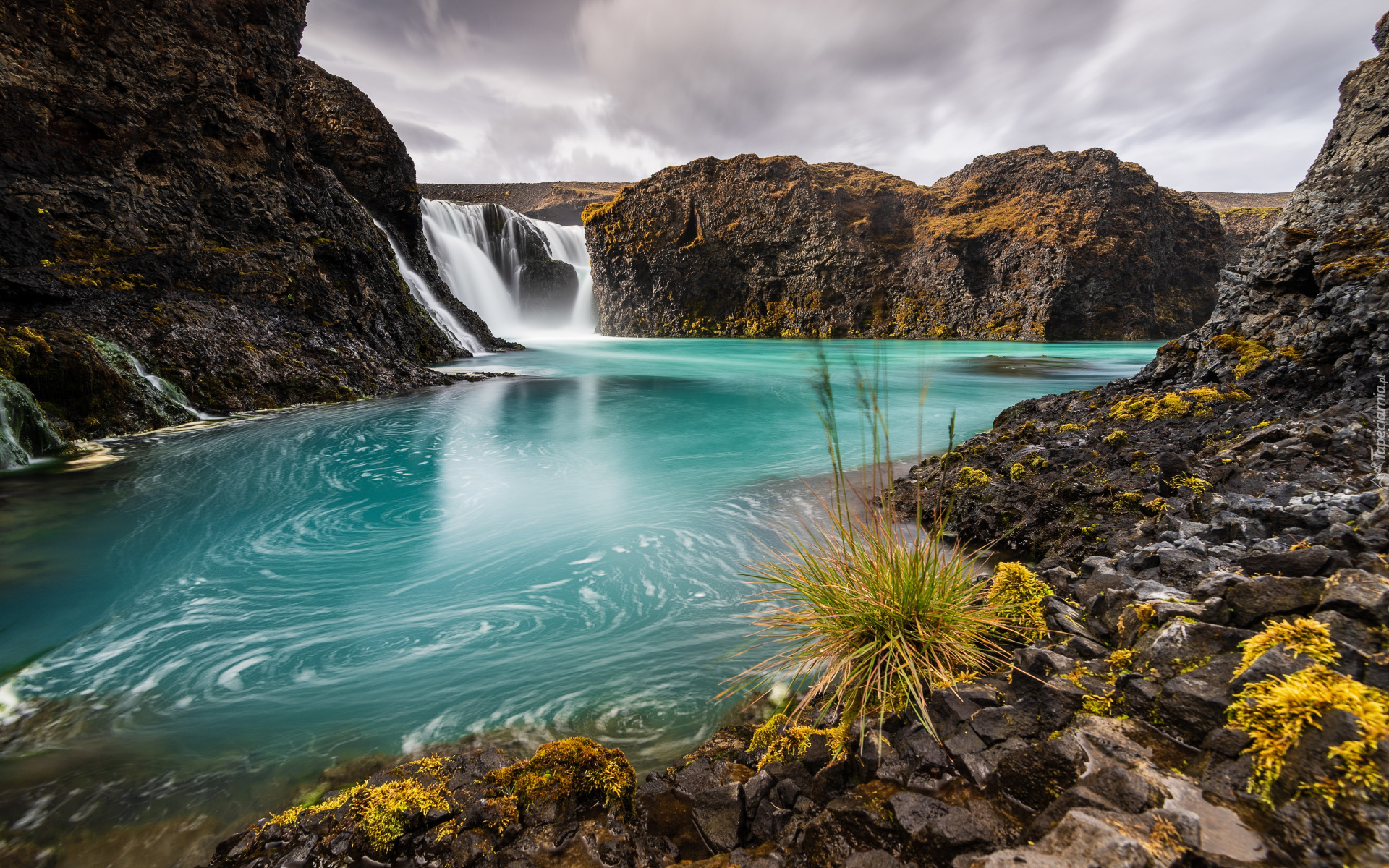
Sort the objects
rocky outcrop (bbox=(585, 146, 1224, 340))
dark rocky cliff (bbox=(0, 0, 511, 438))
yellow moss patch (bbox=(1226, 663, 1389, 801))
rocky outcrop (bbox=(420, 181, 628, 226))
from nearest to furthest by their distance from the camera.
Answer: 1. yellow moss patch (bbox=(1226, 663, 1389, 801))
2. dark rocky cliff (bbox=(0, 0, 511, 438))
3. rocky outcrop (bbox=(585, 146, 1224, 340))
4. rocky outcrop (bbox=(420, 181, 628, 226))

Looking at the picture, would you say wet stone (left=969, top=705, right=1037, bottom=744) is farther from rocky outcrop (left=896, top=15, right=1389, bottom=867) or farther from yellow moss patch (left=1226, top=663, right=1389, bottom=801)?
yellow moss patch (left=1226, top=663, right=1389, bottom=801)

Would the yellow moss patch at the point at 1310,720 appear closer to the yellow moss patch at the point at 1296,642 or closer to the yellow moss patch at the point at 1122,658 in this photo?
the yellow moss patch at the point at 1296,642

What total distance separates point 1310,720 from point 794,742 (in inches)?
66.9

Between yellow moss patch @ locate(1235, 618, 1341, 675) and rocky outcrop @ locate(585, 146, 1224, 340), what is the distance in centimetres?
5118

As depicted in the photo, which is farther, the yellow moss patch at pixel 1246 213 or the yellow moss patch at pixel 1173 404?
the yellow moss patch at pixel 1246 213

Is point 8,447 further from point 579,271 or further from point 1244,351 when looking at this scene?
point 579,271

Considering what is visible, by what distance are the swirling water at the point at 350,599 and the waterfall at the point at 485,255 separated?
28.2 metres

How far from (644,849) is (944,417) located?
47.0ft

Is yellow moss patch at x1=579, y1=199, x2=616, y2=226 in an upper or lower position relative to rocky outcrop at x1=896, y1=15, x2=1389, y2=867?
upper

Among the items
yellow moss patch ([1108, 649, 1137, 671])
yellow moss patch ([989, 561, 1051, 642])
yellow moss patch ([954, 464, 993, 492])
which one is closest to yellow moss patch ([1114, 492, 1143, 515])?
yellow moss patch ([954, 464, 993, 492])

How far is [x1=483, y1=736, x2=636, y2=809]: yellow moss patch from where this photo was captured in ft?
7.43

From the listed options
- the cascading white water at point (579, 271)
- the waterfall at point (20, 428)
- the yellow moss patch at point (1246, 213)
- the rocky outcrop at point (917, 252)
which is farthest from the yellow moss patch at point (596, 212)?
the yellow moss patch at point (1246, 213)

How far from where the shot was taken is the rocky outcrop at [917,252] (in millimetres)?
49156

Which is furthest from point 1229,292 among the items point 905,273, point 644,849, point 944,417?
point 905,273
